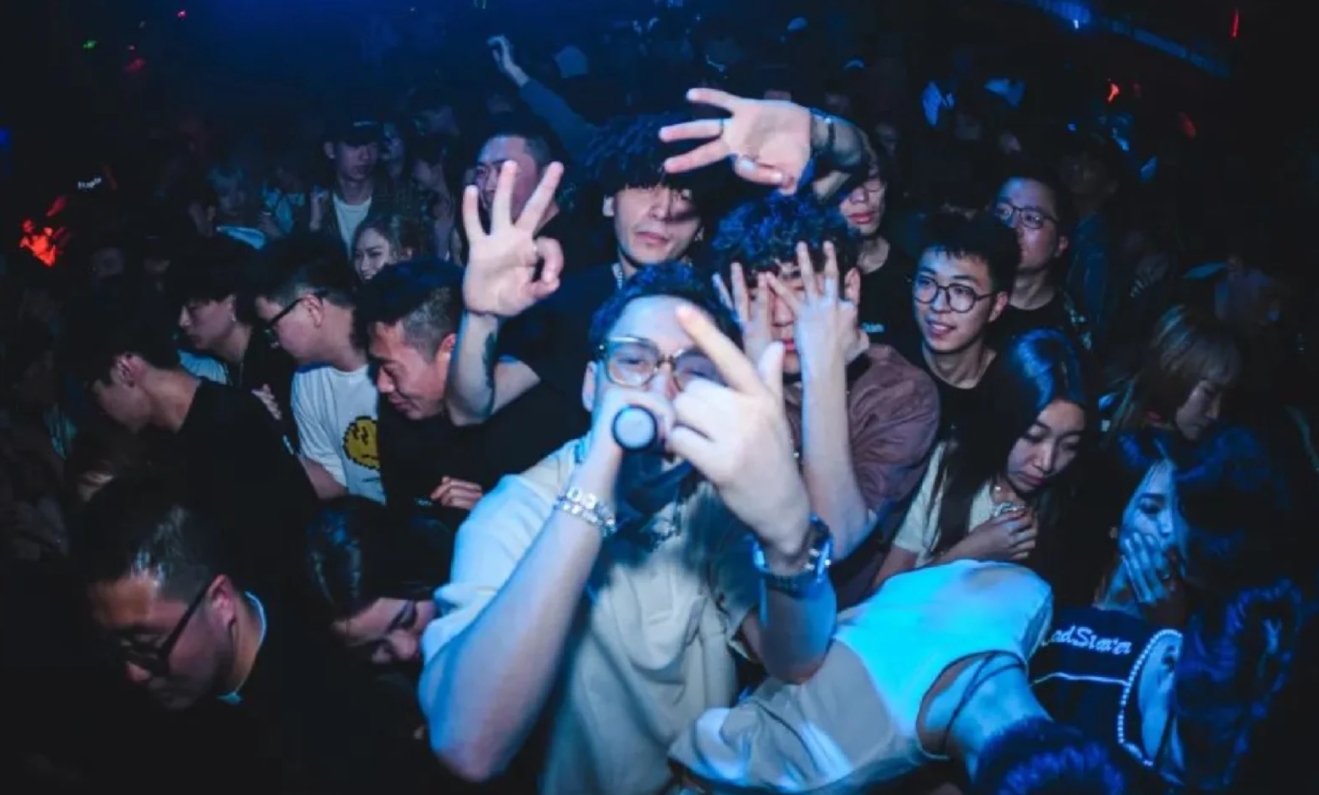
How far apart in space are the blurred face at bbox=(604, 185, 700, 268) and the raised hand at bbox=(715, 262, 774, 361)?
26.0 inches

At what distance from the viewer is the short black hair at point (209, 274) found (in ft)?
10.9

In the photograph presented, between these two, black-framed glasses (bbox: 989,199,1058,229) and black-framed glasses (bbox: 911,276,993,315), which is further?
black-framed glasses (bbox: 989,199,1058,229)

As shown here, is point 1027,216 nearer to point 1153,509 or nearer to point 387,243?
point 1153,509

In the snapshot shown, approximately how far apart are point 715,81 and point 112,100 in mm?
5178

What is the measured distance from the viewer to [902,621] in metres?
1.38

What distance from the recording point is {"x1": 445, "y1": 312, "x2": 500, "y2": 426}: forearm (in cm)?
209

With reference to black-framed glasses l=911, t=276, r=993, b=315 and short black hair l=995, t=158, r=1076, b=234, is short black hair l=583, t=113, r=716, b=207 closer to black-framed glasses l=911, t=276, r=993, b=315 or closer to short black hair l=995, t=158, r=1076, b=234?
black-framed glasses l=911, t=276, r=993, b=315

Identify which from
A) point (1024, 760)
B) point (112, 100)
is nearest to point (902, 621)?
point (1024, 760)

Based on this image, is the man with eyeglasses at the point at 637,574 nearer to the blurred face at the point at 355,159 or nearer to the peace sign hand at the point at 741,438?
the peace sign hand at the point at 741,438

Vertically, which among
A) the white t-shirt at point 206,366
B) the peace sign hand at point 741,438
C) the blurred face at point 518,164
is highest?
the blurred face at point 518,164

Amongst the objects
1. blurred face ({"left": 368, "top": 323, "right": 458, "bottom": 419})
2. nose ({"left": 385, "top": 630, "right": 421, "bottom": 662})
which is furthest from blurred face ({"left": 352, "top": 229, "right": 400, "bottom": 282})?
nose ({"left": 385, "top": 630, "right": 421, "bottom": 662})

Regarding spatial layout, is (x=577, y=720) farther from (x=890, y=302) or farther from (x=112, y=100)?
(x=112, y=100)

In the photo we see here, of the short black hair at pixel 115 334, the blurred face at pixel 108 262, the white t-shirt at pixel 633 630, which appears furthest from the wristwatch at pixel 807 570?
the blurred face at pixel 108 262

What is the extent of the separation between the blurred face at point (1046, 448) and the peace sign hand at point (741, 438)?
1.37 m
